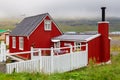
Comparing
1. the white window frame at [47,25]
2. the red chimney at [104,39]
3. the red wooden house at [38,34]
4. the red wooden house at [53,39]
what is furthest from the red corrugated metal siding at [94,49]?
the white window frame at [47,25]

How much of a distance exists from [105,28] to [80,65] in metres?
6.35

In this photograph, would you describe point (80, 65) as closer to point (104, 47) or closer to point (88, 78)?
point (104, 47)

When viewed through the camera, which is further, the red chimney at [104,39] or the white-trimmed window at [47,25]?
the white-trimmed window at [47,25]

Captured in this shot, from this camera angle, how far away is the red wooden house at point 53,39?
2302 cm

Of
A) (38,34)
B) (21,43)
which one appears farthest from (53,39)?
(21,43)

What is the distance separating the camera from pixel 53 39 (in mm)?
27062

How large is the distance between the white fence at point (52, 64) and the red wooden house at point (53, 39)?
3.06 metres

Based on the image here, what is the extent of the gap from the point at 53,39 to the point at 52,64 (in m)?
12.7

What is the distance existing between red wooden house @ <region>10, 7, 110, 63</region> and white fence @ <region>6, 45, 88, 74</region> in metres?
3.06

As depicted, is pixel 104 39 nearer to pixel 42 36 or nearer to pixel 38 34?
pixel 42 36

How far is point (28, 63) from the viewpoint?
1240cm

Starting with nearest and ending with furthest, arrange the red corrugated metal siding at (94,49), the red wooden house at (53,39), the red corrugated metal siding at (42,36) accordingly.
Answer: the red corrugated metal siding at (94,49), the red wooden house at (53,39), the red corrugated metal siding at (42,36)

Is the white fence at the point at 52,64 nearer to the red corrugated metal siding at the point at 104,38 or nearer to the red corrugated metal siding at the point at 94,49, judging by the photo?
the red corrugated metal siding at the point at 94,49

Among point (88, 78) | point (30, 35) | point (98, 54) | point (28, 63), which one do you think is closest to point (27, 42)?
point (30, 35)
